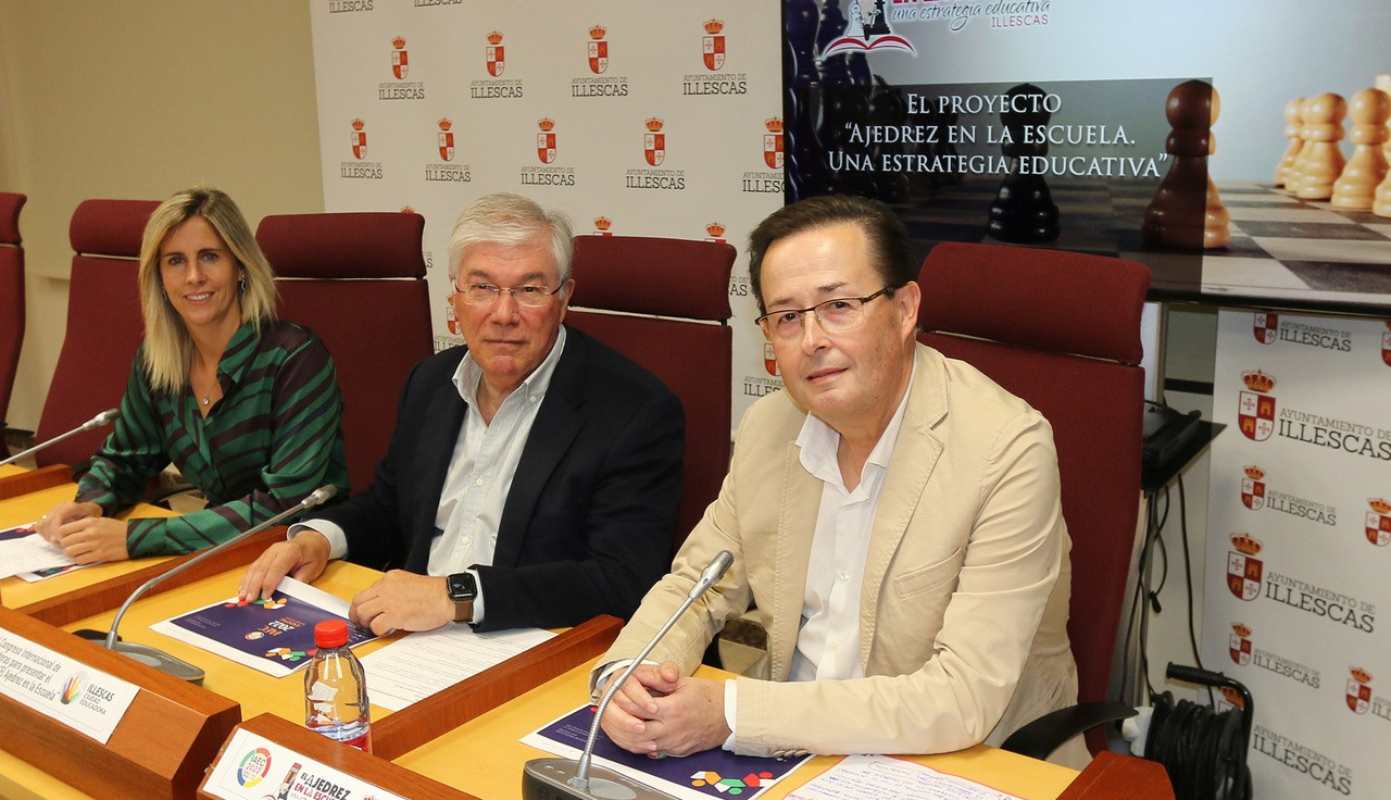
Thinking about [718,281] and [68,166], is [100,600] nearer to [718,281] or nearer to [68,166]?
[718,281]

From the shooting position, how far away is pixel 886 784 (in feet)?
4.31

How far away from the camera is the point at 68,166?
544 cm

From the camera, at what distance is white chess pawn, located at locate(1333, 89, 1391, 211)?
2340mm

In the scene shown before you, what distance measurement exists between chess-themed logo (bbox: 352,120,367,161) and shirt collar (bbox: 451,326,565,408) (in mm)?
2436

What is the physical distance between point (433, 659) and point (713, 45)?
2279mm

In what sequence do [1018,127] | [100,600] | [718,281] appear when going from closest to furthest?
[100,600] < [718,281] < [1018,127]

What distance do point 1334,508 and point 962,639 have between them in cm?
135

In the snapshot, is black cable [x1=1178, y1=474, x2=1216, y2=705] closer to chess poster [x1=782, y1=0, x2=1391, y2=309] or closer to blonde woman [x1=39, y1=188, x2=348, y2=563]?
chess poster [x1=782, y1=0, x2=1391, y2=309]

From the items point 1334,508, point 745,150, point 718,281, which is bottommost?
point 1334,508

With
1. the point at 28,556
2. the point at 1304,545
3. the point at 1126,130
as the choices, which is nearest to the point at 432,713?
the point at 28,556

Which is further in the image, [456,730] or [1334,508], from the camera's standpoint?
[1334,508]

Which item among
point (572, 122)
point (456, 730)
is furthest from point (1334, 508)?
point (572, 122)

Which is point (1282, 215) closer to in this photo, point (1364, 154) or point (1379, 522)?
point (1364, 154)

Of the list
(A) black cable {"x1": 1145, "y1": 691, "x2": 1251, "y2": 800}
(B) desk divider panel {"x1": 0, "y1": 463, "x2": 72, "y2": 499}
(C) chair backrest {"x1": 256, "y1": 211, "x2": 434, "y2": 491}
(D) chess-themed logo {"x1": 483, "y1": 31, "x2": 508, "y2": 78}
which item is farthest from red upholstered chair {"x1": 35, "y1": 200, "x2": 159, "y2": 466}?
(A) black cable {"x1": 1145, "y1": 691, "x2": 1251, "y2": 800}
